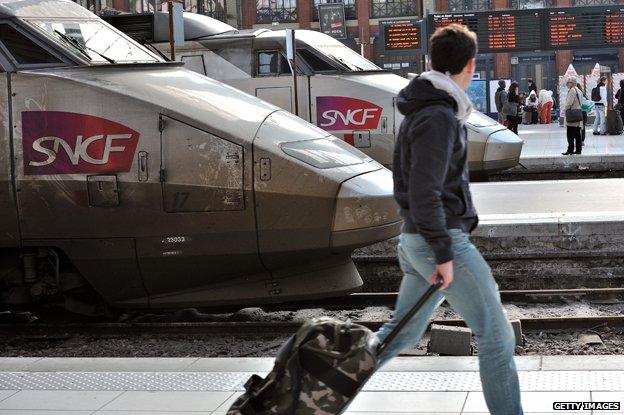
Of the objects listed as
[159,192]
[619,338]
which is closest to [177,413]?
[159,192]

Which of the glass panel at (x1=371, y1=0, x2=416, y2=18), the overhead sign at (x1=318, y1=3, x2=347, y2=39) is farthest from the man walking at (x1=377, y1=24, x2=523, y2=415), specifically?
the glass panel at (x1=371, y1=0, x2=416, y2=18)

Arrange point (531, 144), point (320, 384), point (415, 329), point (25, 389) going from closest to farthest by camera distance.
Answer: point (320, 384) < point (415, 329) < point (25, 389) < point (531, 144)

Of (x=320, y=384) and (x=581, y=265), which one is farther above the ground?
(x=320, y=384)

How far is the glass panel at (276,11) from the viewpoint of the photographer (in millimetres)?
53094

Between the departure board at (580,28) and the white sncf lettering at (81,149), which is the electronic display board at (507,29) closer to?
the departure board at (580,28)

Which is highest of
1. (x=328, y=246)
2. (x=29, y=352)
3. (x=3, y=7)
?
(x=3, y=7)

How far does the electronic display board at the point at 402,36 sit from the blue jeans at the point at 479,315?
A: 21.8m

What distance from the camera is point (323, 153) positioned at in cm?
891

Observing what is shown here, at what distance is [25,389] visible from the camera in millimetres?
6242

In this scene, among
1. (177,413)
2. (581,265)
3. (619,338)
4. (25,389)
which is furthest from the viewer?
(581,265)

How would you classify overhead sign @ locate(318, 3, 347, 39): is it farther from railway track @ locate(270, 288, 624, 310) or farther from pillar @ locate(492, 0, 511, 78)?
railway track @ locate(270, 288, 624, 310)

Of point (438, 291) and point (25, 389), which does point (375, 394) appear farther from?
point (25, 389)

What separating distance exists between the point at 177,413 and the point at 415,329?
1542 mm

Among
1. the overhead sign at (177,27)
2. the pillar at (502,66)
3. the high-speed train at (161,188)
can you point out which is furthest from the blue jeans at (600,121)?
the high-speed train at (161,188)
